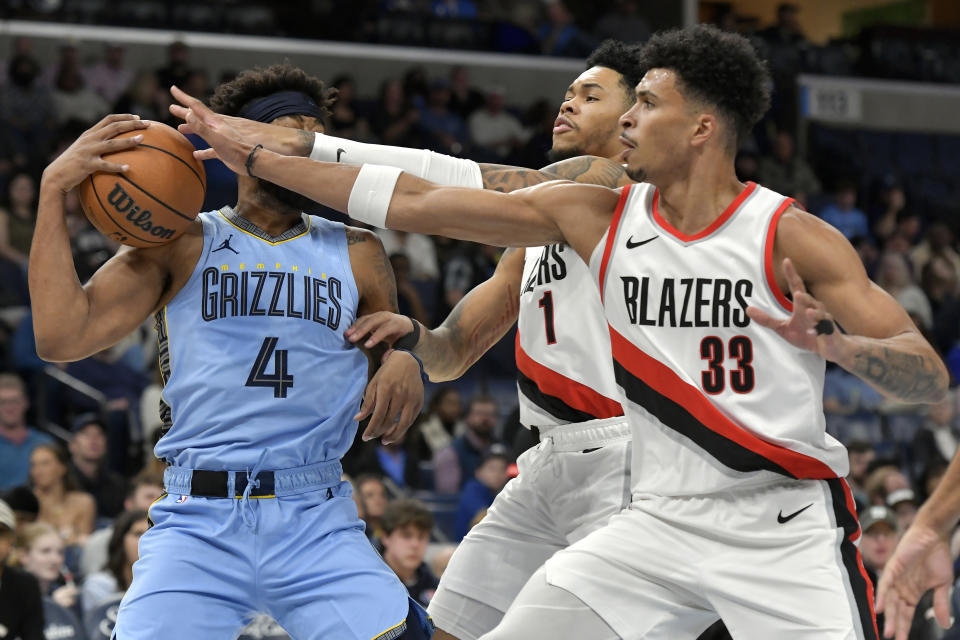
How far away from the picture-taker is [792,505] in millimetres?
3568

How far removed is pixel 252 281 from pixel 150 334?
6.96 m

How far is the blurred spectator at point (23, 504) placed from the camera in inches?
308

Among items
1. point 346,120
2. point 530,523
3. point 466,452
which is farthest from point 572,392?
point 346,120

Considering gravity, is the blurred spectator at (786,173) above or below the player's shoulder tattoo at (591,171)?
below

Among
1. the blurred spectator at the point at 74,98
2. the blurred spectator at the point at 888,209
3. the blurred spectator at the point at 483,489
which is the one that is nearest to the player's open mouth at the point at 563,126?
the blurred spectator at the point at 483,489

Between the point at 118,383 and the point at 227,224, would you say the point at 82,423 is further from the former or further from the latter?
the point at 227,224

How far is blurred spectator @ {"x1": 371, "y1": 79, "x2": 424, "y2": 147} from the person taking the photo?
13.9 metres

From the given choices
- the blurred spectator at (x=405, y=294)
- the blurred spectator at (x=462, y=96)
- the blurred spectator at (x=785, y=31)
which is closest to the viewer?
the blurred spectator at (x=405, y=294)

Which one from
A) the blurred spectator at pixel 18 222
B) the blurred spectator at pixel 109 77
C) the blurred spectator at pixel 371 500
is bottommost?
the blurred spectator at pixel 371 500

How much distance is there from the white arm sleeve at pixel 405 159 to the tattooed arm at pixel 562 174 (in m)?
0.05

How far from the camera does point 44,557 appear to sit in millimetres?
7223

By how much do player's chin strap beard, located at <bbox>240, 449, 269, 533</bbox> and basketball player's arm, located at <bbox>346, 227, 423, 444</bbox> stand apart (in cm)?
35

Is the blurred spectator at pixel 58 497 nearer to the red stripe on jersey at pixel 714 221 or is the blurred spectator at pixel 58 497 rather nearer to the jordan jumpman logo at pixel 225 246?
the jordan jumpman logo at pixel 225 246

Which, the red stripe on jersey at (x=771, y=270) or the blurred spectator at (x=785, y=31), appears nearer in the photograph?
the red stripe on jersey at (x=771, y=270)
